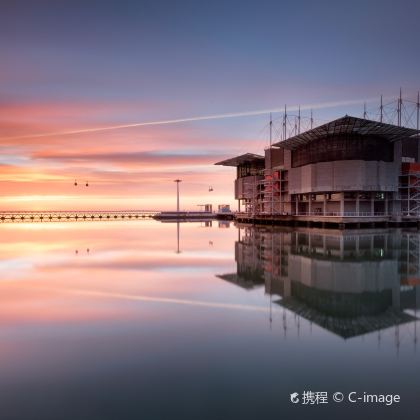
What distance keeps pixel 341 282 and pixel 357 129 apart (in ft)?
154

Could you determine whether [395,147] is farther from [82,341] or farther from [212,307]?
[82,341]

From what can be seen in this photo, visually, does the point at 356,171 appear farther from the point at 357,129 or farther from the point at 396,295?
the point at 396,295

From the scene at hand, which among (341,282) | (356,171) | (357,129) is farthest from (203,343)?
(357,129)

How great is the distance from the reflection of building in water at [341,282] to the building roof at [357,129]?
30.9 metres

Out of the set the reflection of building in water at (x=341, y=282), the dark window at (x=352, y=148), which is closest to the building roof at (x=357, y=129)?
the dark window at (x=352, y=148)

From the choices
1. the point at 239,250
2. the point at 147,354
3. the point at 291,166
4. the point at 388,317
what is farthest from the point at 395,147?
the point at 147,354

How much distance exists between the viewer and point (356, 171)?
5947 centimetres

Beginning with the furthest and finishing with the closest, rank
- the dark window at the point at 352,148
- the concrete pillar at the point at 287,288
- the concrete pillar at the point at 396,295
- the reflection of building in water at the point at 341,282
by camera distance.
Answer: the dark window at the point at 352,148
the concrete pillar at the point at 287,288
the concrete pillar at the point at 396,295
the reflection of building in water at the point at 341,282

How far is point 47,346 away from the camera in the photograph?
350 inches

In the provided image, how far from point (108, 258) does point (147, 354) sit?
57.1 feet

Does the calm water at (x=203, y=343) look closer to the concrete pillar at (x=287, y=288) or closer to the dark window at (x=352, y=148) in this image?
the concrete pillar at (x=287, y=288)

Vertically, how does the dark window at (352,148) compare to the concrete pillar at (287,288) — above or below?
above

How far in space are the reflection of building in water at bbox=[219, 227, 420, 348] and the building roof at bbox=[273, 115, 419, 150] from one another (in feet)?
102

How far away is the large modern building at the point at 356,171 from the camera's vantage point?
59562mm
